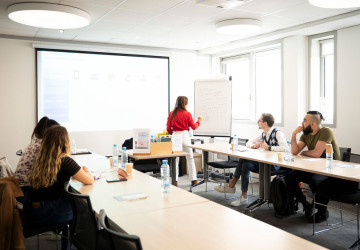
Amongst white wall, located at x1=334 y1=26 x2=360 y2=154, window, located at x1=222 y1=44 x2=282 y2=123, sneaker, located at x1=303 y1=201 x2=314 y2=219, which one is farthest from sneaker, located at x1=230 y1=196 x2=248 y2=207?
window, located at x1=222 y1=44 x2=282 y2=123

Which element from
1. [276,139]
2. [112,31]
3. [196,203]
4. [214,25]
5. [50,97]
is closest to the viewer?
[196,203]

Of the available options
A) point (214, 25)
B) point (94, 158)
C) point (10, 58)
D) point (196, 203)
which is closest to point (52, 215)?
point (196, 203)

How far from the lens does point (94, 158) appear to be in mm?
4422

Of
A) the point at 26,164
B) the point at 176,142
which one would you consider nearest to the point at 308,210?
the point at 176,142

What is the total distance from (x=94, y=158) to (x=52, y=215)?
5.85 feet

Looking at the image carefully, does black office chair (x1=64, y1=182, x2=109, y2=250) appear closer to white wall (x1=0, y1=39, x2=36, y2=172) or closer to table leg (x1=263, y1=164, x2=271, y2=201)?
table leg (x1=263, y1=164, x2=271, y2=201)

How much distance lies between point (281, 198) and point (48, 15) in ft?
12.9

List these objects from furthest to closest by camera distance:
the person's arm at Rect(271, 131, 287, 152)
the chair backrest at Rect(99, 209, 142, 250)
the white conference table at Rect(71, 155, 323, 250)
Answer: the person's arm at Rect(271, 131, 287, 152)
the white conference table at Rect(71, 155, 323, 250)
the chair backrest at Rect(99, 209, 142, 250)

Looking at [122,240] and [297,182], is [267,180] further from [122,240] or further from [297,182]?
[122,240]

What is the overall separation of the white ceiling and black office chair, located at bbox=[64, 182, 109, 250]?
2.94 meters

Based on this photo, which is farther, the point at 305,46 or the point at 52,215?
the point at 305,46

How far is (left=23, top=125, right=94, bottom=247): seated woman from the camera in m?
2.63

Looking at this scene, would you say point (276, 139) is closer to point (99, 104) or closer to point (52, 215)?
point (52, 215)

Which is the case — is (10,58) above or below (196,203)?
above
